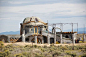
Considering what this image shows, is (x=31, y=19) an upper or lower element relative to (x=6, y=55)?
upper

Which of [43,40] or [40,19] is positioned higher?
[40,19]

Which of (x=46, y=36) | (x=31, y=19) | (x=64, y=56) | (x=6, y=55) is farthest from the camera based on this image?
(x=31, y=19)

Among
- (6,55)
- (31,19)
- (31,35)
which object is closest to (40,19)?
(31,19)

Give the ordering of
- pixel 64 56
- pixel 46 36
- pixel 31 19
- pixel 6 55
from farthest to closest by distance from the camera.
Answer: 1. pixel 31 19
2. pixel 46 36
3. pixel 6 55
4. pixel 64 56

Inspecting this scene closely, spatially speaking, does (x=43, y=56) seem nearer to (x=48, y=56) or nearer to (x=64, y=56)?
(x=48, y=56)

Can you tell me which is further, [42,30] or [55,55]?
[42,30]

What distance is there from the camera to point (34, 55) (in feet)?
86.2

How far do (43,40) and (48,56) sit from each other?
76.0 ft

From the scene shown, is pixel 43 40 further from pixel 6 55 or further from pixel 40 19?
pixel 6 55

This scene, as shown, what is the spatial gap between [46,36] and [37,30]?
3.27m

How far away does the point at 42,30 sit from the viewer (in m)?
49.0

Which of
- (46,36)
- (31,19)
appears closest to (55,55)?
(46,36)

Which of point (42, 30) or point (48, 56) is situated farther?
point (42, 30)

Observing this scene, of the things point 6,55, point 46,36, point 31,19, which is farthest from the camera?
point 31,19
